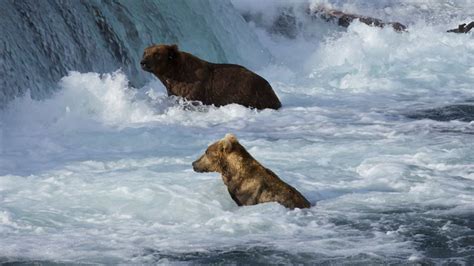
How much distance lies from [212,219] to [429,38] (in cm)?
1583

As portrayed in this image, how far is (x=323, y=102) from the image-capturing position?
14250 mm

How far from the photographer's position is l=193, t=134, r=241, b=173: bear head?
802 centimetres

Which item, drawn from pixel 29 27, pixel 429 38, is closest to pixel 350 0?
pixel 429 38

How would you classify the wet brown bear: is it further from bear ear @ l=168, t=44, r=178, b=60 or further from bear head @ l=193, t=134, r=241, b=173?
bear head @ l=193, t=134, r=241, b=173

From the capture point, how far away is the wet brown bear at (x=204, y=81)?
13031 millimetres

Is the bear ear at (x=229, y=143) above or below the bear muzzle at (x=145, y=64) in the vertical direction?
below

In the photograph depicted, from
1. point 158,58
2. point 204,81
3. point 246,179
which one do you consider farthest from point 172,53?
point 246,179

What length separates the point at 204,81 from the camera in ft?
42.9

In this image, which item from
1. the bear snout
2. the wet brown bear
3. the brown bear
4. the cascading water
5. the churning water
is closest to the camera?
the churning water

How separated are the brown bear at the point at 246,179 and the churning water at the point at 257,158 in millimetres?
125

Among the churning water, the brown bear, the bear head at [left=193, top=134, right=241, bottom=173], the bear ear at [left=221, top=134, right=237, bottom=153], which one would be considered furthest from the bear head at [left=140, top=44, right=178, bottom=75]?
the bear ear at [left=221, top=134, right=237, bottom=153]

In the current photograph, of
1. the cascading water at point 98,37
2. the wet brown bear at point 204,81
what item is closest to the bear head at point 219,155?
the cascading water at point 98,37

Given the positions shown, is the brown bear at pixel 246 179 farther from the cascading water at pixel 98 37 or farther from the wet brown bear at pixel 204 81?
the wet brown bear at pixel 204 81

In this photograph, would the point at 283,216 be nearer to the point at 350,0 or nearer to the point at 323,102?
the point at 323,102
